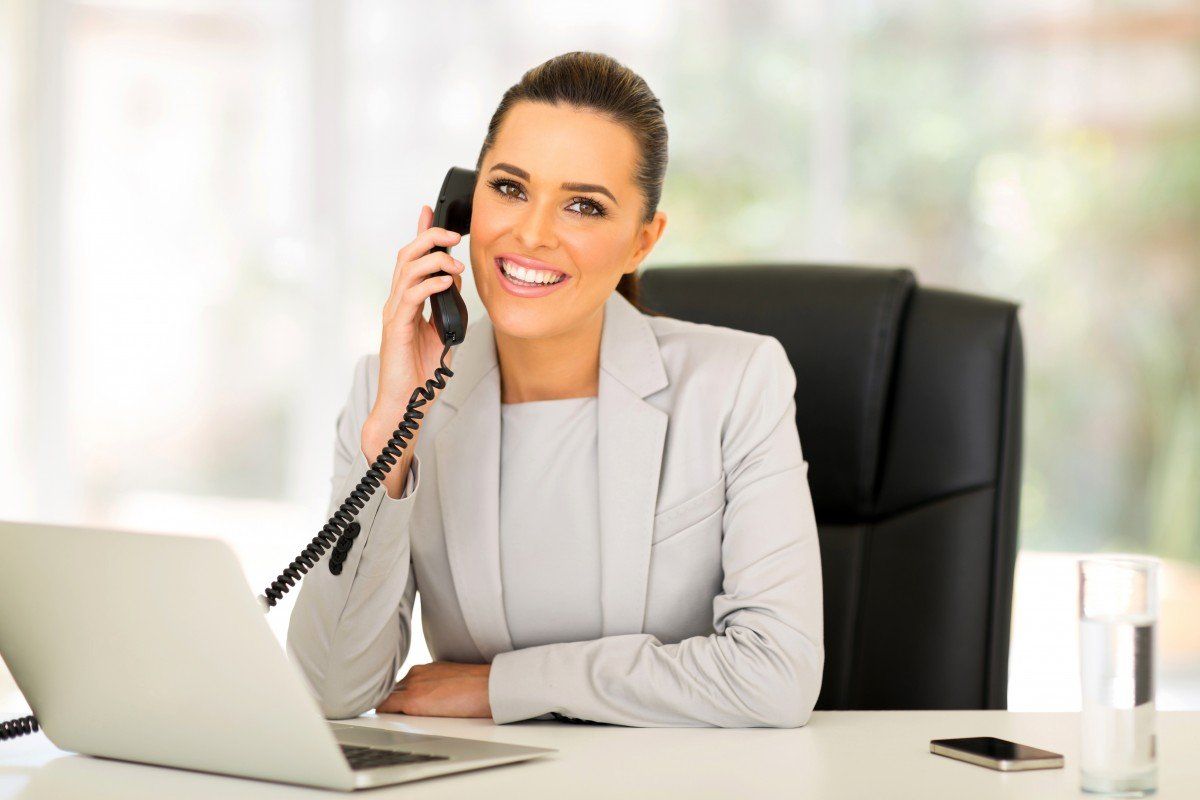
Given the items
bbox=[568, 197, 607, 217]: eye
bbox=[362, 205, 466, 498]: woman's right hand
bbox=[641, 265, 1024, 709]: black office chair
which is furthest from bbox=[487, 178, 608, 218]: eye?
bbox=[641, 265, 1024, 709]: black office chair

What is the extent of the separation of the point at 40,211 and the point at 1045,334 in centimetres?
329

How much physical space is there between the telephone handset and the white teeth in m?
0.08

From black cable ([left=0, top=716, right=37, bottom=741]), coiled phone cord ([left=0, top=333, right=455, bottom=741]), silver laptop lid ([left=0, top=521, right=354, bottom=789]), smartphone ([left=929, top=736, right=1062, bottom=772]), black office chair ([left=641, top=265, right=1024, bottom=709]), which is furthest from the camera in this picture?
black office chair ([left=641, top=265, right=1024, bottom=709])

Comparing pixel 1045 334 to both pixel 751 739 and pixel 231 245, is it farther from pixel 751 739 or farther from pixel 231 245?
pixel 751 739

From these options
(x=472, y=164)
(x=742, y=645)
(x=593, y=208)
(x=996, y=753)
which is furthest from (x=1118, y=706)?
(x=472, y=164)

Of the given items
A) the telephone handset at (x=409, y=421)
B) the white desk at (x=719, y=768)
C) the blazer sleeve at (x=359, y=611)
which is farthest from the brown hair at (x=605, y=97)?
the white desk at (x=719, y=768)

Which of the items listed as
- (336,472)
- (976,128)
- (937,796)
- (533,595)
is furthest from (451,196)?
(976,128)

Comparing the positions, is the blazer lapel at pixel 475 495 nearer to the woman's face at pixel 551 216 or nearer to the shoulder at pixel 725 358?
the woman's face at pixel 551 216

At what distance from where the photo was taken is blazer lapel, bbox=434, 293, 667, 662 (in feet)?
5.31

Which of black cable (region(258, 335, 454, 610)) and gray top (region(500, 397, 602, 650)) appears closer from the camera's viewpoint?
black cable (region(258, 335, 454, 610))

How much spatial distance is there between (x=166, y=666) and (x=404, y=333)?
0.68 meters

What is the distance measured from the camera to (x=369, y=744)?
3.85 feet

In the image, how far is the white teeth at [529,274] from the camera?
1.66 meters

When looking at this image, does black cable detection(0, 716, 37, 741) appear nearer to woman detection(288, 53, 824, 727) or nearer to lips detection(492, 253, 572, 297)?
woman detection(288, 53, 824, 727)
